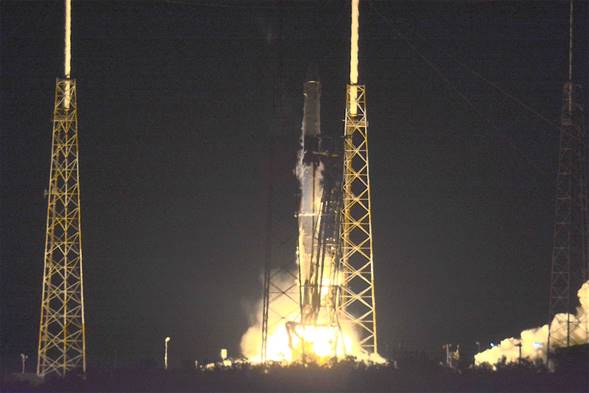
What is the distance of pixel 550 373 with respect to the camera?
31.0 metres

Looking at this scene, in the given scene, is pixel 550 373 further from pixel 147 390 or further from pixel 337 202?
pixel 147 390

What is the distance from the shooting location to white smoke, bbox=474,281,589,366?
40772 mm

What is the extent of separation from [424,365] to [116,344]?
81.5 feet

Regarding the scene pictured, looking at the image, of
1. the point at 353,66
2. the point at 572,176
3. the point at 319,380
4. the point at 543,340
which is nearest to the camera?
the point at 319,380

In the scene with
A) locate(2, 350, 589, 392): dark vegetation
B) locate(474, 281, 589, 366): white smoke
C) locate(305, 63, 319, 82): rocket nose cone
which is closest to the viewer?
locate(2, 350, 589, 392): dark vegetation

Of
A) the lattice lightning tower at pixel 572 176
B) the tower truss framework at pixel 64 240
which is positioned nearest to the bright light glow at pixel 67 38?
the tower truss framework at pixel 64 240

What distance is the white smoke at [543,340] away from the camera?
134ft

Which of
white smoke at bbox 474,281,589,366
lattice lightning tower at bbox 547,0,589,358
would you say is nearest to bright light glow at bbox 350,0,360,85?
lattice lightning tower at bbox 547,0,589,358

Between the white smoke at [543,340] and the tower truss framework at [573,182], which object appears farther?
the white smoke at [543,340]

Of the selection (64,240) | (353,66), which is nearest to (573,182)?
(353,66)

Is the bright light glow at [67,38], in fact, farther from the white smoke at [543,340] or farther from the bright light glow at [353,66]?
the white smoke at [543,340]

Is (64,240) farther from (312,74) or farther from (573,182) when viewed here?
(573,182)

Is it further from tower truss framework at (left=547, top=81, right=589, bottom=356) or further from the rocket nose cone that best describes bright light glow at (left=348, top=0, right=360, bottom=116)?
tower truss framework at (left=547, top=81, right=589, bottom=356)

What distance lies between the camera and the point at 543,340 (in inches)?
1729
